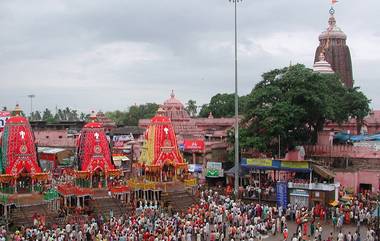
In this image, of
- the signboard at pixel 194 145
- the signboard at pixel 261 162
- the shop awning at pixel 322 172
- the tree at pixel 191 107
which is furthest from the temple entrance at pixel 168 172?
the tree at pixel 191 107

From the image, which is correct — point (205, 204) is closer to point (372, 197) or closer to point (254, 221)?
point (254, 221)

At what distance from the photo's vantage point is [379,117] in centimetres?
4981

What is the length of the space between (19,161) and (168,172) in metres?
9.05

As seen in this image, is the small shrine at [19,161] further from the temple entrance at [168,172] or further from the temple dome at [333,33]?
the temple dome at [333,33]

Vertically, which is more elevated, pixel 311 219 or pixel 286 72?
pixel 286 72

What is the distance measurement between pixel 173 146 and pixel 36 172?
847 centimetres

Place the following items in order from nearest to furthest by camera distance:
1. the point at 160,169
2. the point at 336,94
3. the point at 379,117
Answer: the point at 160,169 < the point at 336,94 < the point at 379,117

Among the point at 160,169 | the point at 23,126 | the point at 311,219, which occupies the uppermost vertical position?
the point at 23,126

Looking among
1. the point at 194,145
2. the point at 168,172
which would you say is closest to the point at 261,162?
the point at 168,172

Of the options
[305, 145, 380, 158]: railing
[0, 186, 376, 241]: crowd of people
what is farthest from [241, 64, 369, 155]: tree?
[0, 186, 376, 241]: crowd of people

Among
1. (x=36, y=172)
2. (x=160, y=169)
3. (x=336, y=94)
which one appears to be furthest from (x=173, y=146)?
(x=336, y=94)

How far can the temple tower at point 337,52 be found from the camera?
56.0m

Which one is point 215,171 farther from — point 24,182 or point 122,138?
point 122,138

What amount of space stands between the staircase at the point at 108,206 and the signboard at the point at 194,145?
12.4 metres
